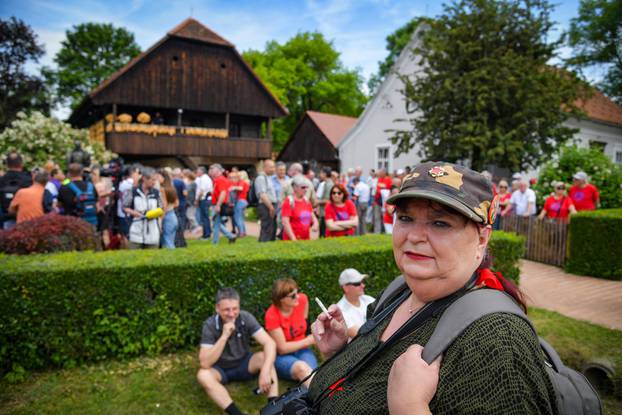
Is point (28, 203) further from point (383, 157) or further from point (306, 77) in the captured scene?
point (306, 77)

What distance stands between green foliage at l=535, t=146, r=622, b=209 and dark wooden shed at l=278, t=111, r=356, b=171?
1977 cm

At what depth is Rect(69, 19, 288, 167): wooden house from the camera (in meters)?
23.8

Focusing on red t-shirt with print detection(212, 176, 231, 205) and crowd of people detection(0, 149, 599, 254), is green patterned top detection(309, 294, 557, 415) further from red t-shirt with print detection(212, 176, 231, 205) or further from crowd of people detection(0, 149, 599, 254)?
red t-shirt with print detection(212, 176, 231, 205)

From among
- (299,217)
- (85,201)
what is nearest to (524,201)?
(299,217)

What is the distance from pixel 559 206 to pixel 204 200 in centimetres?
929

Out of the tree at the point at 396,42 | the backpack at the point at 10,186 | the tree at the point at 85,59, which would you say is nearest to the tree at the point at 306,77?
the tree at the point at 396,42

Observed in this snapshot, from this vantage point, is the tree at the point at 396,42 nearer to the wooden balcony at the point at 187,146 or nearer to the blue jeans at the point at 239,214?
the wooden balcony at the point at 187,146

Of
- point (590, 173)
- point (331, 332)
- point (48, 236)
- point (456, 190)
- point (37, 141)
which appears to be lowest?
point (48, 236)

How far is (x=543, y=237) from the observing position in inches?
375

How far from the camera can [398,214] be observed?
1547 mm

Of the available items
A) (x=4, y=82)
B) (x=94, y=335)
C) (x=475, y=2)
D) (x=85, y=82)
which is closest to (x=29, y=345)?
(x=94, y=335)

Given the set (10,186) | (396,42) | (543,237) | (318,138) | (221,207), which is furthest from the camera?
(396,42)

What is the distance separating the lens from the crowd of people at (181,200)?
6.88 m

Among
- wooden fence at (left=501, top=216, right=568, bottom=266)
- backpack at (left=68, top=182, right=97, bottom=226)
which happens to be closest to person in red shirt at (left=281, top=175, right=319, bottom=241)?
backpack at (left=68, top=182, right=97, bottom=226)
